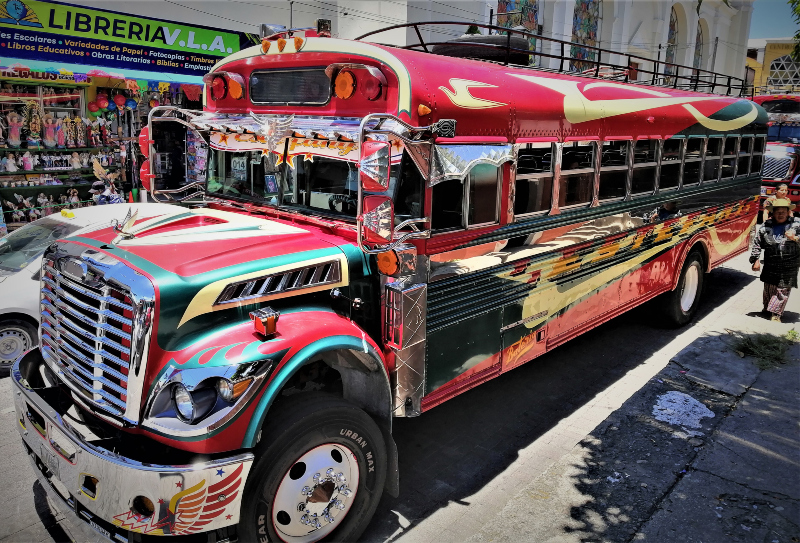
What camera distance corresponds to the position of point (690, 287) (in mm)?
8672

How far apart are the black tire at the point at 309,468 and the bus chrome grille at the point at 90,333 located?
811mm

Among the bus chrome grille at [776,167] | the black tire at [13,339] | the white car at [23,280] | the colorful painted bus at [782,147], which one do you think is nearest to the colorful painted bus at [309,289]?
the white car at [23,280]

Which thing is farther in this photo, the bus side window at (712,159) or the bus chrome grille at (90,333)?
the bus side window at (712,159)

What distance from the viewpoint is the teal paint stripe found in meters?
3.16

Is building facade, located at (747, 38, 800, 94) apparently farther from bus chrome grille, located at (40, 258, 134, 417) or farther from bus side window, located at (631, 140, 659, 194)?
bus chrome grille, located at (40, 258, 134, 417)

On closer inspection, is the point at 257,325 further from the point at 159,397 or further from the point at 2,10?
the point at 2,10

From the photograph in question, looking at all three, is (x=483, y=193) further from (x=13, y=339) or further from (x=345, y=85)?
(x=13, y=339)

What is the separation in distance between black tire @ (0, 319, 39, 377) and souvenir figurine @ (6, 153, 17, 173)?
5.77 meters

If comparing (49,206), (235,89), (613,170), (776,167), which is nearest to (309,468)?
(235,89)

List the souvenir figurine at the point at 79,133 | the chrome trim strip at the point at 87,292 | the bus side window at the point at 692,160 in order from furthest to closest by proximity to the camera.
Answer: the souvenir figurine at the point at 79,133 < the bus side window at the point at 692,160 < the chrome trim strip at the point at 87,292

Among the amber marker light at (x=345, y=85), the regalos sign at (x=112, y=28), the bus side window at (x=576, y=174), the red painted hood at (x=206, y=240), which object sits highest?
the regalos sign at (x=112, y=28)

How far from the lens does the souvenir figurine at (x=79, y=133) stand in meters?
11.3

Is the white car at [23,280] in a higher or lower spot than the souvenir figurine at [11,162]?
lower

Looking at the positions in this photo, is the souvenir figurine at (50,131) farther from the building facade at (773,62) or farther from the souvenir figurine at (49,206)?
the building facade at (773,62)
